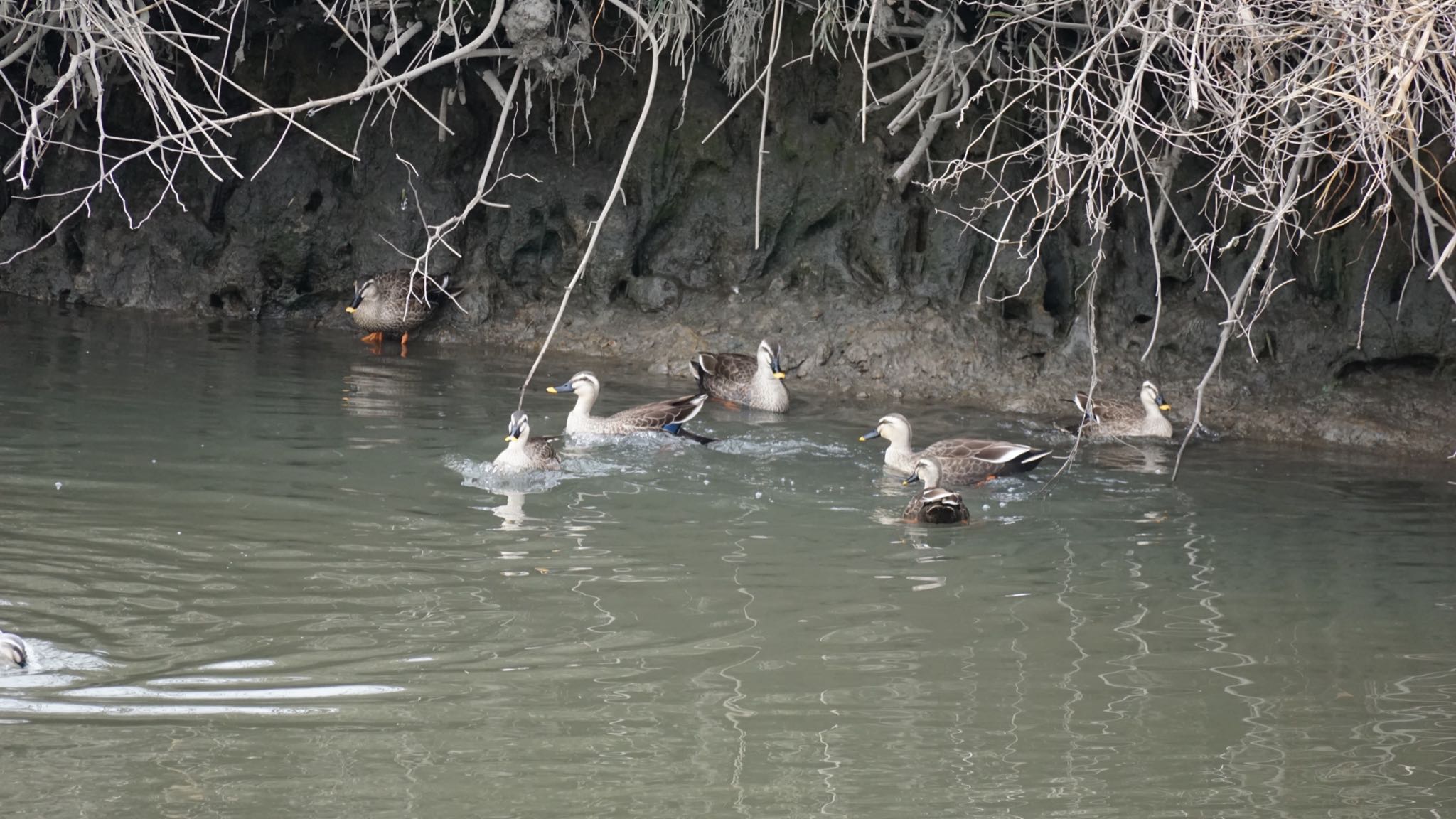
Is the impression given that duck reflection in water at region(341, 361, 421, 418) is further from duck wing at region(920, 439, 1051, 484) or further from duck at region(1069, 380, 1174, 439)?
duck at region(1069, 380, 1174, 439)

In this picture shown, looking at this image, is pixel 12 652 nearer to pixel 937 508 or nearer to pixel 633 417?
pixel 937 508

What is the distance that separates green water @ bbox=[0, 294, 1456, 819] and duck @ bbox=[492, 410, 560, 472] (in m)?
0.15

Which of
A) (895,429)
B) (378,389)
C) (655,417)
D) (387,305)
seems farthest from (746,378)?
(387,305)

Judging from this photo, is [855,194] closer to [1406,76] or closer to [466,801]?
[1406,76]

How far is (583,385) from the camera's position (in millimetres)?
11414

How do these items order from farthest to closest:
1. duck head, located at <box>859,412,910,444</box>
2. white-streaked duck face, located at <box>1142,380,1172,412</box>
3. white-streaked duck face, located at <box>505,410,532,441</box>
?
white-streaked duck face, located at <box>1142,380,1172,412</box>, duck head, located at <box>859,412,910,444</box>, white-streaked duck face, located at <box>505,410,532,441</box>

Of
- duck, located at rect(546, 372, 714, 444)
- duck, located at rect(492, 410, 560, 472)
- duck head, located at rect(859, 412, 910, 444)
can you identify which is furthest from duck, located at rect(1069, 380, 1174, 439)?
duck, located at rect(492, 410, 560, 472)

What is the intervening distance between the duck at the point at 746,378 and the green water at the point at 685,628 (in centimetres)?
135

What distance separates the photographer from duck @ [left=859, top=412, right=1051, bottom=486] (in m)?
10.0

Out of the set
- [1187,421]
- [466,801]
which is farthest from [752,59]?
[466,801]

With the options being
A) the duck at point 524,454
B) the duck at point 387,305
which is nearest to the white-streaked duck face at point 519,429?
the duck at point 524,454

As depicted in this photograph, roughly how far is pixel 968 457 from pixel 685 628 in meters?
3.93

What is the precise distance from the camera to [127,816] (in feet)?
15.1

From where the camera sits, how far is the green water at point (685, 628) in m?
5.08
